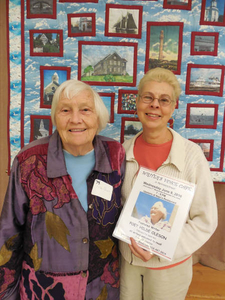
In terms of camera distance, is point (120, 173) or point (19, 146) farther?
point (19, 146)

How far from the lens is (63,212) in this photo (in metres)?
1.03

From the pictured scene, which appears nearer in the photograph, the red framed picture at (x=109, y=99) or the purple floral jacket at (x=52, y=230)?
the purple floral jacket at (x=52, y=230)

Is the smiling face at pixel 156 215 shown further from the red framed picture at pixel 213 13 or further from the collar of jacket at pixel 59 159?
the red framed picture at pixel 213 13

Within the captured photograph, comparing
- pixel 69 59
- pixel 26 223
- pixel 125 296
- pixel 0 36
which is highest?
pixel 0 36

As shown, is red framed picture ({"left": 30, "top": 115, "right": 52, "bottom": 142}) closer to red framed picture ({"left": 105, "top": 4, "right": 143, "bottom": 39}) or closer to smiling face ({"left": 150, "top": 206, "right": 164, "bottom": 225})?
red framed picture ({"left": 105, "top": 4, "right": 143, "bottom": 39})

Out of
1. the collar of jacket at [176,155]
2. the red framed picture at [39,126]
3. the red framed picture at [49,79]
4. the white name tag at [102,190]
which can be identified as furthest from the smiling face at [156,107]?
the red framed picture at [39,126]

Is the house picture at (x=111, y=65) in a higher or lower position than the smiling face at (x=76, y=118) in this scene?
higher

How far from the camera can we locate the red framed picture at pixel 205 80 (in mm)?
1573

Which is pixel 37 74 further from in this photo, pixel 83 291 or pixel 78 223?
pixel 83 291

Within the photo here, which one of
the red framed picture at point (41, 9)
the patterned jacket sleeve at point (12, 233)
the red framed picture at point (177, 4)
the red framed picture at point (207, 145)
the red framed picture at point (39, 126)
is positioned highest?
the red framed picture at point (177, 4)

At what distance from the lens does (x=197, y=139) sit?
5.43 ft

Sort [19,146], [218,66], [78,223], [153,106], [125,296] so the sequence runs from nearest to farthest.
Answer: [78,223], [153,106], [125,296], [218,66], [19,146]

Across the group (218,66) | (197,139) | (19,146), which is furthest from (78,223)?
(218,66)

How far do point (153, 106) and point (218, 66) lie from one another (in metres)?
0.76
